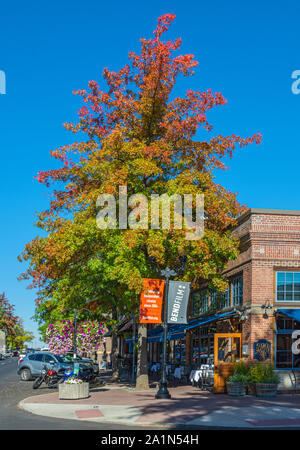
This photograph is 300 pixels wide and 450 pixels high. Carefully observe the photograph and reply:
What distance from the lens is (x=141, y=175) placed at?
23656 mm

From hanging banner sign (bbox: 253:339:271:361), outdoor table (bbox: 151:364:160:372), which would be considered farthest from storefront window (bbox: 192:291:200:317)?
hanging banner sign (bbox: 253:339:271:361)

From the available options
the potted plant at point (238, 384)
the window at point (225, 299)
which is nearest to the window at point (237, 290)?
the window at point (225, 299)

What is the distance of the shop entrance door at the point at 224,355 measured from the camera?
21.4 m

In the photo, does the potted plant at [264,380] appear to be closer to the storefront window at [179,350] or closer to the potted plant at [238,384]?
the potted plant at [238,384]

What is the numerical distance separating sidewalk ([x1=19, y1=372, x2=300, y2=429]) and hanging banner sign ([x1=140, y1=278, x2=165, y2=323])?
116 inches

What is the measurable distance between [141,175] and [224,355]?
369 inches

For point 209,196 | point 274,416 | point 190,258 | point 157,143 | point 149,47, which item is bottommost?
point 274,416

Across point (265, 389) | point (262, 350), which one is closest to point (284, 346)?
point (262, 350)

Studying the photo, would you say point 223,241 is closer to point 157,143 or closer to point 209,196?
point 209,196

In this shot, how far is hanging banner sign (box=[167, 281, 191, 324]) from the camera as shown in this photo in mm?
20906

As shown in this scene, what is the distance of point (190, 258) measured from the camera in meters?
22.8

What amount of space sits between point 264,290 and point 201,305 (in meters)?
9.11

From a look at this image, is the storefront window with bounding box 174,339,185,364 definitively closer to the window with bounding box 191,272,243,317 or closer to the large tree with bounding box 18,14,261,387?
the window with bounding box 191,272,243,317
